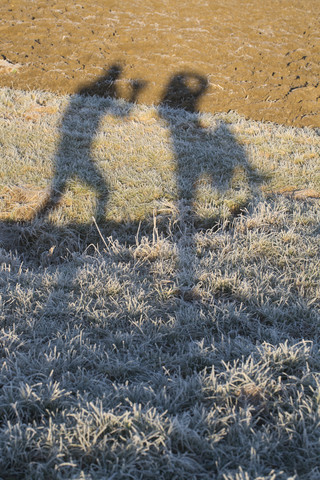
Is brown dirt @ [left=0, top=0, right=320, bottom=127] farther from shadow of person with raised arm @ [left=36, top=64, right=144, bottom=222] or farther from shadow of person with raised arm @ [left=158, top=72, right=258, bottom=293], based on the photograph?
shadow of person with raised arm @ [left=158, top=72, right=258, bottom=293]

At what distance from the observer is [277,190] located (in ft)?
17.3

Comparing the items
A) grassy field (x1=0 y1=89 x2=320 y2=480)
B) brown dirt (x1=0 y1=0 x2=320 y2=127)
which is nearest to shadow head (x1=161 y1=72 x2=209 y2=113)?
brown dirt (x1=0 y1=0 x2=320 y2=127)

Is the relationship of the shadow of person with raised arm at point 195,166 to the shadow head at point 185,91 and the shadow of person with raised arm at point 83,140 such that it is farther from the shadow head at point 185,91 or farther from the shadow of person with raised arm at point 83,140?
the shadow of person with raised arm at point 83,140

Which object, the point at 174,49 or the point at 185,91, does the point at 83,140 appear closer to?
the point at 185,91

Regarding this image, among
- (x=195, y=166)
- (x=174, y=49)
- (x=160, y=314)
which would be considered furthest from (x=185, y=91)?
(x=160, y=314)

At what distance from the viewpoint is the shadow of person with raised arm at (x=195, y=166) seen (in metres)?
4.20

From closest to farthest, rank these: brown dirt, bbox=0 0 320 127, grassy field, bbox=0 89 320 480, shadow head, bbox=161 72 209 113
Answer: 1. grassy field, bbox=0 89 320 480
2. shadow head, bbox=161 72 209 113
3. brown dirt, bbox=0 0 320 127

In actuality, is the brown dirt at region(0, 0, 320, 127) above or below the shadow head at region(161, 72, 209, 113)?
above

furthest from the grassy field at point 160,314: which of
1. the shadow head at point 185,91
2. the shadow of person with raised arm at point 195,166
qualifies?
the shadow head at point 185,91

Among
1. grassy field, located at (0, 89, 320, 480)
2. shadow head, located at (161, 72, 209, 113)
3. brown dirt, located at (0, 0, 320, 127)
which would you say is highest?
brown dirt, located at (0, 0, 320, 127)

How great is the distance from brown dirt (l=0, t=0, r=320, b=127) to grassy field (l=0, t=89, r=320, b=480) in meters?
3.08

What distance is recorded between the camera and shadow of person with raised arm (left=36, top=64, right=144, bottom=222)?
5156 mm

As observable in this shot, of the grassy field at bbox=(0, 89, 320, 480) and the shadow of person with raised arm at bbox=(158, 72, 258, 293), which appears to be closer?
the grassy field at bbox=(0, 89, 320, 480)

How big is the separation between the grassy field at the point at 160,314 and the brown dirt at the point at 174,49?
3.08 m
